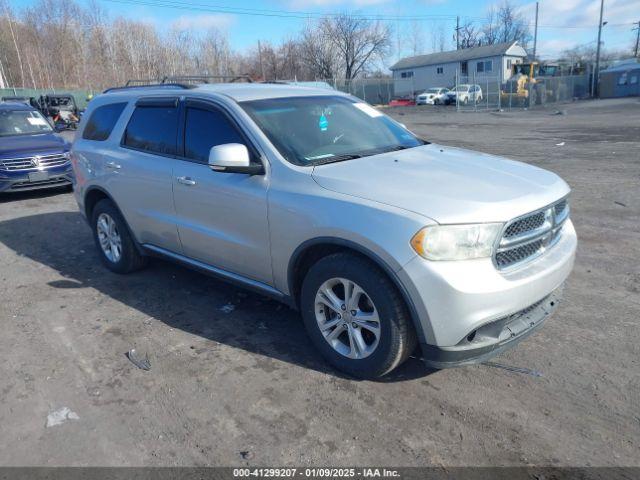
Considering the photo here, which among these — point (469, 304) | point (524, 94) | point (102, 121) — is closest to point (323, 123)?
point (469, 304)

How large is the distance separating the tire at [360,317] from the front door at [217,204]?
1.64ft

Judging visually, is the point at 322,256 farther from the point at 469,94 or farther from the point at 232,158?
the point at 469,94

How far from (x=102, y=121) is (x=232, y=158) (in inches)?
109

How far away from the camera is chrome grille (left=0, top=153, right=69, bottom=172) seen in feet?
30.9

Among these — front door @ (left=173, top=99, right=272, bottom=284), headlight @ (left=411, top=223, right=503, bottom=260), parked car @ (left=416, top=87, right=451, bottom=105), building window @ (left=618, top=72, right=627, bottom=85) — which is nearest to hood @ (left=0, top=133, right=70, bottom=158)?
front door @ (left=173, top=99, right=272, bottom=284)

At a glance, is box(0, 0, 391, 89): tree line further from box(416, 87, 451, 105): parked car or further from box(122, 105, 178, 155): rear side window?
box(122, 105, 178, 155): rear side window

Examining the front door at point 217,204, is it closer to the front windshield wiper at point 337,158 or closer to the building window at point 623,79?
the front windshield wiper at point 337,158

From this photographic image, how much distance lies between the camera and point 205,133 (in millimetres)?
4133

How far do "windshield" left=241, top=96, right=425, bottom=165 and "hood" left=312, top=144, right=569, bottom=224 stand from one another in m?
0.23

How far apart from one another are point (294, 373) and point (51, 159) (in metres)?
8.60

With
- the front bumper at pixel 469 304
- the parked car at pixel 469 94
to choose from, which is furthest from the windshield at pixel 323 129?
the parked car at pixel 469 94

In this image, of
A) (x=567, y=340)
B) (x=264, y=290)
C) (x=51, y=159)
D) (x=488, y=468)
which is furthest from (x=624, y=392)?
(x=51, y=159)

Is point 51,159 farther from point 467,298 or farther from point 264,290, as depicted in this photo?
point 467,298

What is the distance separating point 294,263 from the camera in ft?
11.3
